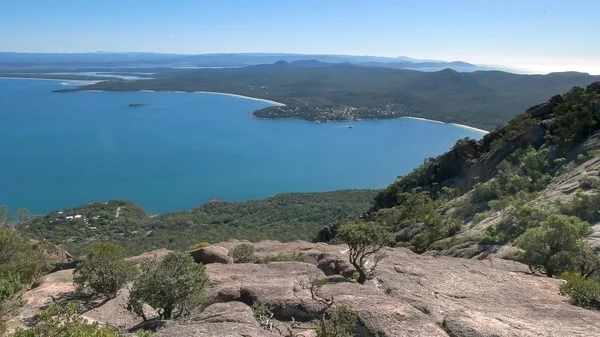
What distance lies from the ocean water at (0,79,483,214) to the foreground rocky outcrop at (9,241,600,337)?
67.7 meters

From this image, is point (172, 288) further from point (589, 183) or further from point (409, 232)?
point (589, 183)

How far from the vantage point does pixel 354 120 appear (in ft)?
533

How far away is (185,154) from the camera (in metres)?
111

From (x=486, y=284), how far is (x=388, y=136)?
12627 centimetres

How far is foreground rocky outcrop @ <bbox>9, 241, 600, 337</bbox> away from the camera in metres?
7.90

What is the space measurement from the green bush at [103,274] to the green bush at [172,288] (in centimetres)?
299

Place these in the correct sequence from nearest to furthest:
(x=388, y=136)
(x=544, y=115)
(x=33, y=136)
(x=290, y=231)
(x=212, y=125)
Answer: (x=544, y=115) → (x=290, y=231) → (x=33, y=136) → (x=388, y=136) → (x=212, y=125)

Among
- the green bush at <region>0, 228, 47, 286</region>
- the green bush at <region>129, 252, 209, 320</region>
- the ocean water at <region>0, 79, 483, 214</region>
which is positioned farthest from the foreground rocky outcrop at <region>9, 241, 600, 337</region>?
the ocean water at <region>0, 79, 483, 214</region>

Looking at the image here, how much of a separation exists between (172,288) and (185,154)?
10493 centimetres

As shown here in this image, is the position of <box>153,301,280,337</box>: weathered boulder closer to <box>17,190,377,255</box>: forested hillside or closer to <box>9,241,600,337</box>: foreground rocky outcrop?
<box>9,241,600,337</box>: foreground rocky outcrop

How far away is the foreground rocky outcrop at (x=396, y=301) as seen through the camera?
790 cm

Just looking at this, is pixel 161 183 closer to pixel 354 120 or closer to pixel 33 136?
pixel 33 136

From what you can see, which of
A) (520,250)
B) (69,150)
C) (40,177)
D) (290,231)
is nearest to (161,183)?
(40,177)

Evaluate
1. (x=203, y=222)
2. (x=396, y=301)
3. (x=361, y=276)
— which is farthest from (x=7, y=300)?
(x=203, y=222)
